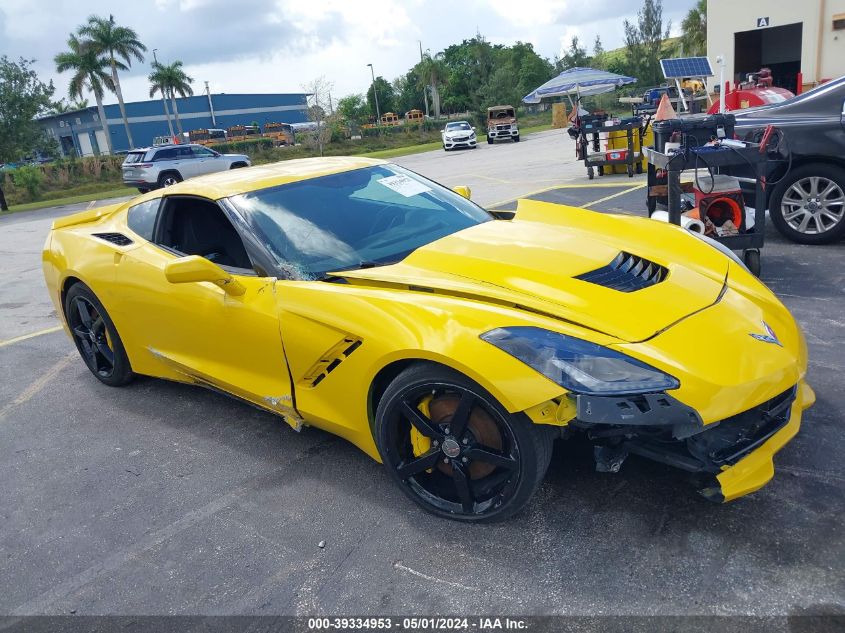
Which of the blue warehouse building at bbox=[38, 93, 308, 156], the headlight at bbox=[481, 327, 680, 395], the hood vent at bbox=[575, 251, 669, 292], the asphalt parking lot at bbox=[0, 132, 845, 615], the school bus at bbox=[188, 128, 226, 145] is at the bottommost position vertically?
the asphalt parking lot at bbox=[0, 132, 845, 615]

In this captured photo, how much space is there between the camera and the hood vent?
9.11 ft

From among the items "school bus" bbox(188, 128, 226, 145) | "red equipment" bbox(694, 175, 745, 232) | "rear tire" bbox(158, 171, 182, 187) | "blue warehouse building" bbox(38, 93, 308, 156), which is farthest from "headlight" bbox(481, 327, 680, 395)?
"blue warehouse building" bbox(38, 93, 308, 156)

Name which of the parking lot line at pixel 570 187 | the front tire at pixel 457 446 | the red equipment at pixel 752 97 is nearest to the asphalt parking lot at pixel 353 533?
the front tire at pixel 457 446

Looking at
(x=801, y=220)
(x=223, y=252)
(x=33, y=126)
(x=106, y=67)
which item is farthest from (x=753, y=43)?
(x=106, y=67)

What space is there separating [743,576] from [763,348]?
80cm

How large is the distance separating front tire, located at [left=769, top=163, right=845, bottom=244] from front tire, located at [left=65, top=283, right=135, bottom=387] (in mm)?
5800

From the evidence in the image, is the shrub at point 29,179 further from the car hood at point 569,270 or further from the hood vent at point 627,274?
the hood vent at point 627,274

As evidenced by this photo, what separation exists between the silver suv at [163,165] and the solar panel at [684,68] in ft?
45.1

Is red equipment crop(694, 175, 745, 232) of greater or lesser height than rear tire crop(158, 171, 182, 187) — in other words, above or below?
above

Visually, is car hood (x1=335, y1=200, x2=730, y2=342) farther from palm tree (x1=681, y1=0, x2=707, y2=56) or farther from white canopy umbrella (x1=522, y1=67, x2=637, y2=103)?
palm tree (x1=681, y1=0, x2=707, y2=56)

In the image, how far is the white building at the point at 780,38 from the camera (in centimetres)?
2461

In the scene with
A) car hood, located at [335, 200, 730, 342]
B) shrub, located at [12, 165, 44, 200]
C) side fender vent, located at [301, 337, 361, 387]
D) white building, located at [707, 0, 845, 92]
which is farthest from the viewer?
shrub, located at [12, 165, 44, 200]

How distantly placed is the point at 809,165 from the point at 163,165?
71.4 ft

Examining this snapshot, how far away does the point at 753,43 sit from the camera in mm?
30859
